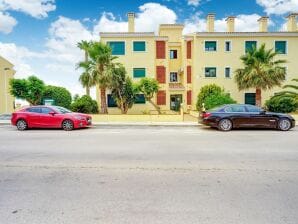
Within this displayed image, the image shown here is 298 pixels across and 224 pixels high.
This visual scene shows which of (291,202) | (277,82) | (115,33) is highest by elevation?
(115,33)

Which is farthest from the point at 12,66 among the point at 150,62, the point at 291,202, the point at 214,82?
the point at 291,202

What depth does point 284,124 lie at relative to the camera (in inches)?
610

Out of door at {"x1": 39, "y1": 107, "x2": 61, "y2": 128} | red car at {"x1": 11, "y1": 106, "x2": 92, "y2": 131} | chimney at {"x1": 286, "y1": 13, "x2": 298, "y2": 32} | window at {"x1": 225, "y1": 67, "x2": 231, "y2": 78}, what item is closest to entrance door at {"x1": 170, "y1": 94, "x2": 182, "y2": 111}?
window at {"x1": 225, "y1": 67, "x2": 231, "y2": 78}

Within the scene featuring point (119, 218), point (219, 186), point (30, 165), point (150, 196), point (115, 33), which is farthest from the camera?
point (115, 33)

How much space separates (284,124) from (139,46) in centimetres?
1957

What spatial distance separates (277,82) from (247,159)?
1930cm

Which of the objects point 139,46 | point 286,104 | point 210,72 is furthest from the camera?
point 210,72

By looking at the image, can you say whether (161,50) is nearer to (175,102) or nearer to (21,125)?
(175,102)

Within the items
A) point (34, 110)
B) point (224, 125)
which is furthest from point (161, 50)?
point (34, 110)

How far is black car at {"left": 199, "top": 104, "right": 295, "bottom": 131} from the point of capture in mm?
15250

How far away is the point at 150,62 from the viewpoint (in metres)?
30.9

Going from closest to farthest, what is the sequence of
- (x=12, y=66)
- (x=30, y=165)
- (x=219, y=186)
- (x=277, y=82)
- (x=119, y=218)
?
(x=119, y=218) → (x=219, y=186) → (x=30, y=165) → (x=277, y=82) → (x=12, y=66)

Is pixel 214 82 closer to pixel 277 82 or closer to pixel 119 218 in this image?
pixel 277 82

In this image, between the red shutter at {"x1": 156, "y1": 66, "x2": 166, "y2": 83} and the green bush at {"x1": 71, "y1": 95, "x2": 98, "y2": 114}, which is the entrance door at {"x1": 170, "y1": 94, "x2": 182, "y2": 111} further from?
the green bush at {"x1": 71, "y1": 95, "x2": 98, "y2": 114}
